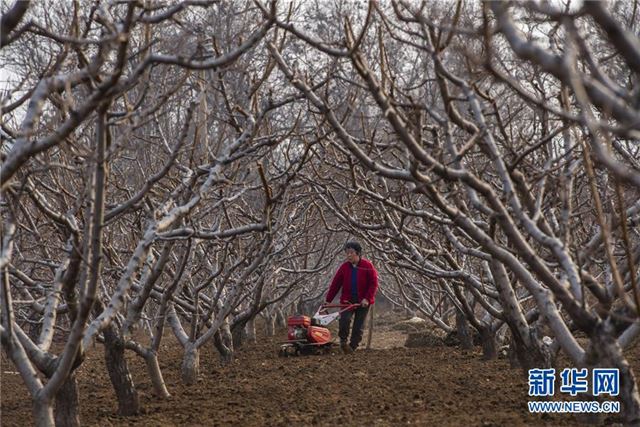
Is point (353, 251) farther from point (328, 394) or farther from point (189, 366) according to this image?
point (328, 394)

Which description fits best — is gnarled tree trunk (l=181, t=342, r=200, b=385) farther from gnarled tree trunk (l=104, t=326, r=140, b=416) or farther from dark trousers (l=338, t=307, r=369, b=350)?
dark trousers (l=338, t=307, r=369, b=350)

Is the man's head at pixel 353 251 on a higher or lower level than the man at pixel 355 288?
higher

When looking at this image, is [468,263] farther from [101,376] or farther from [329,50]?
[329,50]

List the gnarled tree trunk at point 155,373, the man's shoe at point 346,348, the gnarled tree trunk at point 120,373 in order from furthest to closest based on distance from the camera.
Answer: the man's shoe at point 346,348, the gnarled tree trunk at point 155,373, the gnarled tree trunk at point 120,373

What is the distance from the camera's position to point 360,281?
1222 cm

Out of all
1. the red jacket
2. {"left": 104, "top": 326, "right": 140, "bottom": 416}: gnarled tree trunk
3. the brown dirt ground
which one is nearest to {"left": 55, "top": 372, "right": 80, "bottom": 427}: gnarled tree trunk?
the brown dirt ground

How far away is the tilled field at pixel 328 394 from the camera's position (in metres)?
5.87

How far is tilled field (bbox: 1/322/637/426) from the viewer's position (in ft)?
19.2


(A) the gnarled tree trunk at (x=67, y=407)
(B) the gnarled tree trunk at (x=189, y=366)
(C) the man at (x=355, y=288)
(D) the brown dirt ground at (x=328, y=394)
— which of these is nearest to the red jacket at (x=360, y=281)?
(C) the man at (x=355, y=288)

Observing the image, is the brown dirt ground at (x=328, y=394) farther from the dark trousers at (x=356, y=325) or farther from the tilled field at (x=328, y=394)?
the dark trousers at (x=356, y=325)

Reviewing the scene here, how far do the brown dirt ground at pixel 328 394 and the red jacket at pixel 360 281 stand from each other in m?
1.23

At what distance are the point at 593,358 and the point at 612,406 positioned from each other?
1097mm

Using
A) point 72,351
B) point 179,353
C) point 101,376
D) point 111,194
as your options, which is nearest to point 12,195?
point 72,351

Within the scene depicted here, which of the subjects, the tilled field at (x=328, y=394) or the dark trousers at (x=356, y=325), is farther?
the dark trousers at (x=356, y=325)
